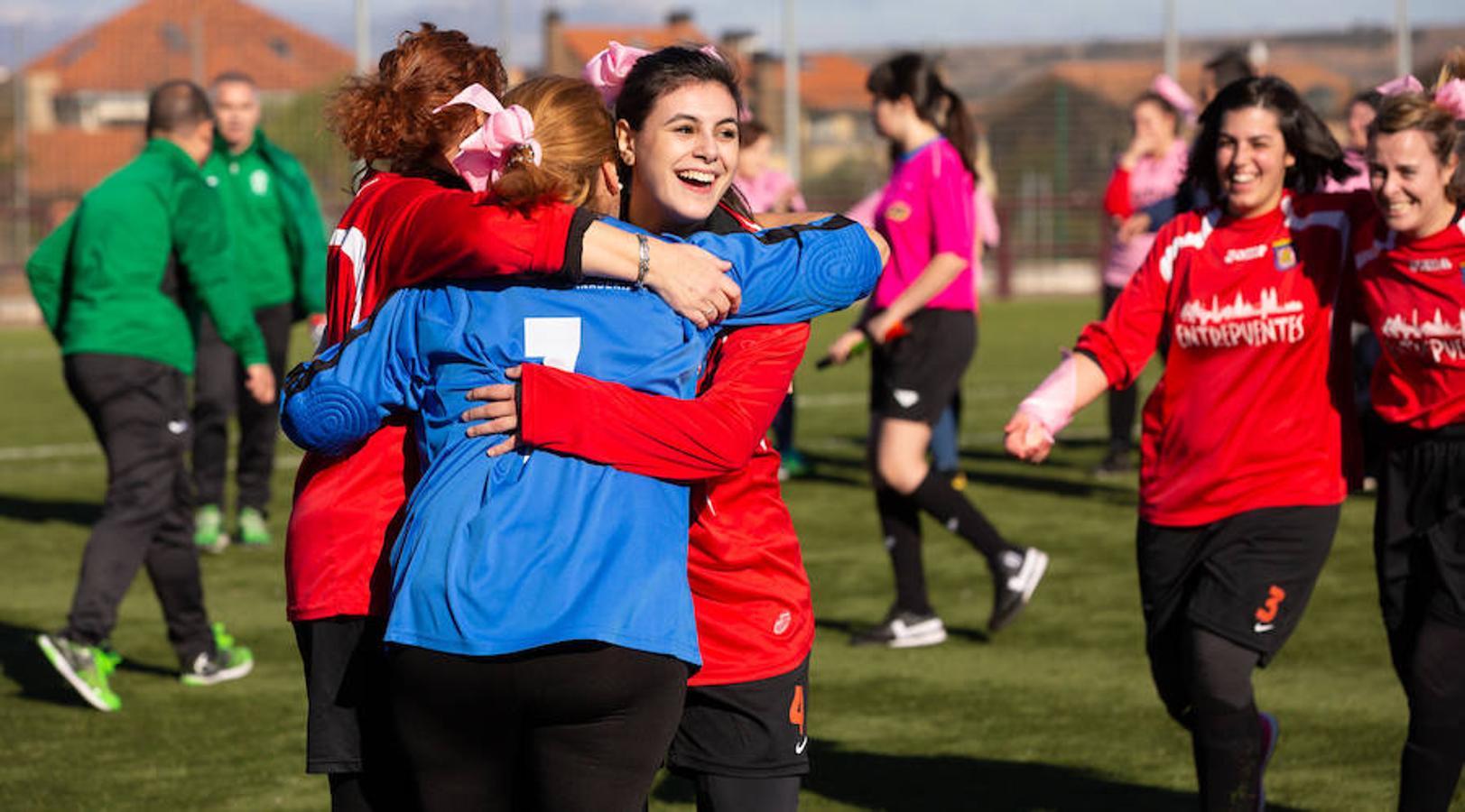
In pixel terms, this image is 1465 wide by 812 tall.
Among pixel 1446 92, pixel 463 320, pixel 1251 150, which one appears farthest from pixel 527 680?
pixel 1446 92

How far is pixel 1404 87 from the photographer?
15.6 feet

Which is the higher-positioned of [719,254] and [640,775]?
[719,254]

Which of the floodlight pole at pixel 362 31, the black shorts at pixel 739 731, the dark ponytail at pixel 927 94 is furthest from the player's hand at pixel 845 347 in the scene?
the floodlight pole at pixel 362 31

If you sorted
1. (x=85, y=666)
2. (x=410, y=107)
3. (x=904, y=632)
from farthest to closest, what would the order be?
(x=904, y=632)
(x=85, y=666)
(x=410, y=107)

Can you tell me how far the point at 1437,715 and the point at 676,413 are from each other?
7.89 feet

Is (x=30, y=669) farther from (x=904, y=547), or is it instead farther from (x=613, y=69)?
(x=613, y=69)

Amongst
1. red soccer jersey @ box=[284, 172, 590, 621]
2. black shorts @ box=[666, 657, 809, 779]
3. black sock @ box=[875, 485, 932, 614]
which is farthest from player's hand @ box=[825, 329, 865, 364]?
red soccer jersey @ box=[284, 172, 590, 621]

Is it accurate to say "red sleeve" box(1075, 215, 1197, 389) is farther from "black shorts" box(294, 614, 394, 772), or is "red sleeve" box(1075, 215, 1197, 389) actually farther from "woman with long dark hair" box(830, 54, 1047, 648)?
"woman with long dark hair" box(830, 54, 1047, 648)

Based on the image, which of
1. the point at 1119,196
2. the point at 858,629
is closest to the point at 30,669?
the point at 858,629

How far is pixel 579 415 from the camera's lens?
9.58 feet

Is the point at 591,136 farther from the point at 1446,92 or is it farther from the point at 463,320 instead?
the point at 1446,92

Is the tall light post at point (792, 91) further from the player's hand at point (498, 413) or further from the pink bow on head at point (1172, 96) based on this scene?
the player's hand at point (498, 413)

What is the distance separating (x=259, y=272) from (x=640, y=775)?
802 cm

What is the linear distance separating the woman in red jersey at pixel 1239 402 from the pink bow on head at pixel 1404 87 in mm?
189
